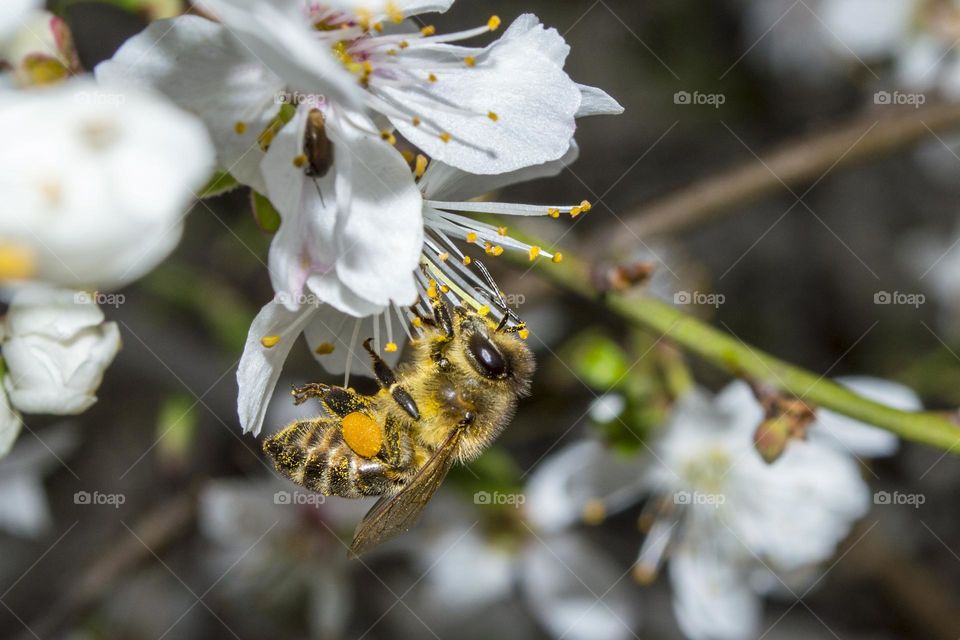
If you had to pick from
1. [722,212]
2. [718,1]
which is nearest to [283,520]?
[722,212]

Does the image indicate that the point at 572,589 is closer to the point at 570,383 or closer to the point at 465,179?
the point at 570,383

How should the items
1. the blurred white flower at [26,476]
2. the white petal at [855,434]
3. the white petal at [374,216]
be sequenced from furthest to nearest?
the blurred white flower at [26,476], the white petal at [855,434], the white petal at [374,216]

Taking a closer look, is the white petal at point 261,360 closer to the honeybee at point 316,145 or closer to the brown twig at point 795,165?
the honeybee at point 316,145

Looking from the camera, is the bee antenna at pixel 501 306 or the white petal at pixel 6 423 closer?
the white petal at pixel 6 423

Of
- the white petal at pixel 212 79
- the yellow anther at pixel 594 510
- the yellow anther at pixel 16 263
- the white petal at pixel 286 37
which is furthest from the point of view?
the yellow anther at pixel 594 510

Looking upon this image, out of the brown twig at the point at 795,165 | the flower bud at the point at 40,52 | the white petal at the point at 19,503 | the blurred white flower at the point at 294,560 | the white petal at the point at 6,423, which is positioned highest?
the flower bud at the point at 40,52

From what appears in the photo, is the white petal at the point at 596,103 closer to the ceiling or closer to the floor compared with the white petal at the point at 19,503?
closer to the ceiling

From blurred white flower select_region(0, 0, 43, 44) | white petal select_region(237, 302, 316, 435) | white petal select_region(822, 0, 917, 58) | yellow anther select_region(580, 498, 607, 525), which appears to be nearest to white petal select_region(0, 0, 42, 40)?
blurred white flower select_region(0, 0, 43, 44)

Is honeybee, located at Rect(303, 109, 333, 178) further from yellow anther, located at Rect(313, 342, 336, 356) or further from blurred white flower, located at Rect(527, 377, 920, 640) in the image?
blurred white flower, located at Rect(527, 377, 920, 640)

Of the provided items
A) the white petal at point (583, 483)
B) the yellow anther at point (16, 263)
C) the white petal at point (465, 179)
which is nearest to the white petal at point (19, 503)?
the white petal at point (583, 483)
